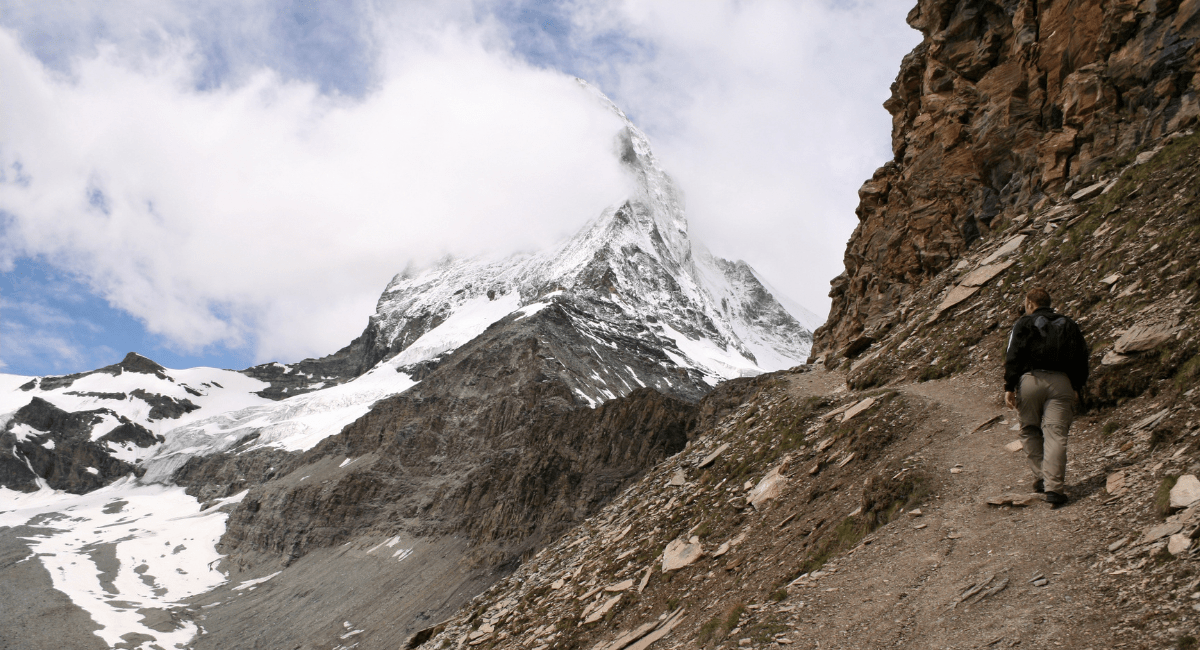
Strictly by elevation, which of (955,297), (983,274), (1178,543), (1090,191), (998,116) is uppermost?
(998,116)

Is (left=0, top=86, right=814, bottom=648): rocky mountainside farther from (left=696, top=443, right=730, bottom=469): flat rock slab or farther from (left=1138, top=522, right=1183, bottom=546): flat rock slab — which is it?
(left=1138, top=522, right=1183, bottom=546): flat rock slab

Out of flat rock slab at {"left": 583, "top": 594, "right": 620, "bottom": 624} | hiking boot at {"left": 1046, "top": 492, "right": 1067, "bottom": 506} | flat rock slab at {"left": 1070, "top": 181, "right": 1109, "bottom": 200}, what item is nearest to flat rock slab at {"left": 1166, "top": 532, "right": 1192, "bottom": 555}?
hiking boot at {"left": 1046, "top": 492, "right": 1067, "bottom": 506}

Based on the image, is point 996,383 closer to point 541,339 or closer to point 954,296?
point 954,296

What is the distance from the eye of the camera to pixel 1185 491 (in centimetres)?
671

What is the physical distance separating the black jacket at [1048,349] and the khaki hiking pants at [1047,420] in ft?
0.38

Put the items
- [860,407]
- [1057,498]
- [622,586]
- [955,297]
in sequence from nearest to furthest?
[1057,498] → [622,586] → [860,407] → [955,297]

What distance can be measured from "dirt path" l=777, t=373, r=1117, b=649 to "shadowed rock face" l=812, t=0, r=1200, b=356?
13.8 metres

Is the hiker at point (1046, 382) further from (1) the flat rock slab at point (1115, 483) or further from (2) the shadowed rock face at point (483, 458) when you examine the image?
(2) the shadowed rock face at point (483, 458)

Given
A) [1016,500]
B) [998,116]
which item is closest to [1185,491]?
[1016,500]

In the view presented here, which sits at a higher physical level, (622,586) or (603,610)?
(622,586)

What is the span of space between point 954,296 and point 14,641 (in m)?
116

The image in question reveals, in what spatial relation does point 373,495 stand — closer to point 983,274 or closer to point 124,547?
point 124,547

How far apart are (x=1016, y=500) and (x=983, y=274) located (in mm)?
12294

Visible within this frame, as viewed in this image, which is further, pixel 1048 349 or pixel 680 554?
pixel 680 554
